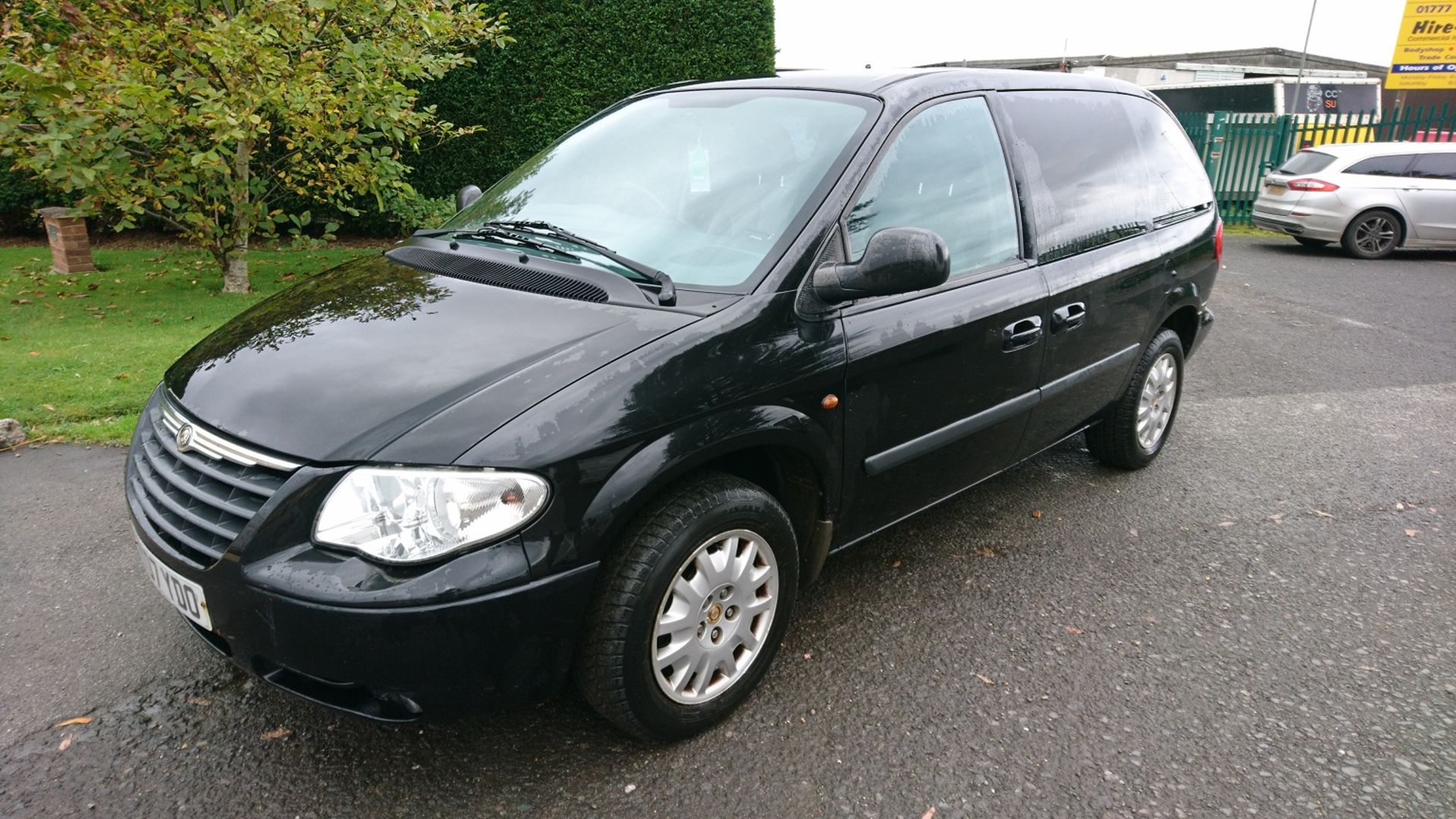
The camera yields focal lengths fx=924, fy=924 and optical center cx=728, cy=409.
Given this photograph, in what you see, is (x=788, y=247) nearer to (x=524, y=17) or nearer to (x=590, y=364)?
(x=590, y=364)

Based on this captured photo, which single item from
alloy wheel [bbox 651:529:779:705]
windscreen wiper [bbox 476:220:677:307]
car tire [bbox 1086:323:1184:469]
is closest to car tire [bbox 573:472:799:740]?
alloy wheel [bbox 651:529:779:705]

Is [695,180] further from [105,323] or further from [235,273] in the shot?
[235,273]

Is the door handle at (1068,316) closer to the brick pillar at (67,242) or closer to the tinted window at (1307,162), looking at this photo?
the brick pillar at (67,242)

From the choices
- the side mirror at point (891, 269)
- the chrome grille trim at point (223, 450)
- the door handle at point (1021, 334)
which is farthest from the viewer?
the door handle at point (1021, 334)

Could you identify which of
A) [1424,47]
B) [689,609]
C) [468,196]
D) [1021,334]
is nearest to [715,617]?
[689,609]

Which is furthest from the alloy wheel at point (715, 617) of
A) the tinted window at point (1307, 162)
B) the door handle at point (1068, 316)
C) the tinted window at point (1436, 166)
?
the tinted window at point (1436, 166)

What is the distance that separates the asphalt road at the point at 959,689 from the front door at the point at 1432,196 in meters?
9.86

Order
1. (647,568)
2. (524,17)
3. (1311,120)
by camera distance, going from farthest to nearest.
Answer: (1311,120) < (524,17) < (647,568)

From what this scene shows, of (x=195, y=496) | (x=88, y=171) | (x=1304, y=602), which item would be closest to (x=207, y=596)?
(x=195, y=496)

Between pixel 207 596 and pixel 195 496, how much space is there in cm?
25

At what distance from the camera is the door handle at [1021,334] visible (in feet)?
10.7

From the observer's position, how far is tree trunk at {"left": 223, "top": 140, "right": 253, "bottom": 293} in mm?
7953

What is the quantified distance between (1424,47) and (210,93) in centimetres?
2876

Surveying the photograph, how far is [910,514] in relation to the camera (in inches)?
127
